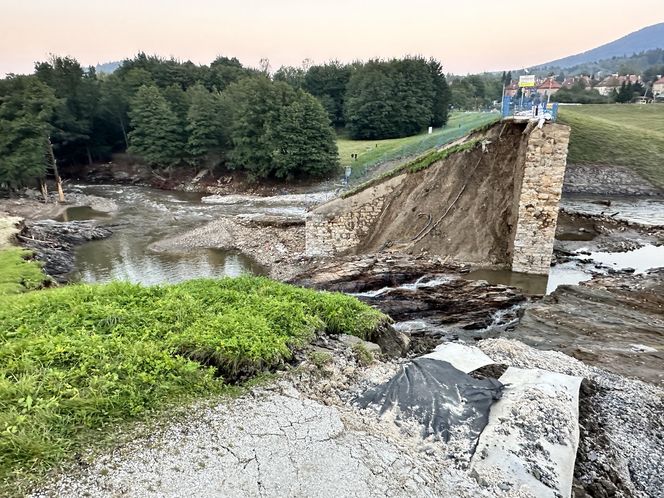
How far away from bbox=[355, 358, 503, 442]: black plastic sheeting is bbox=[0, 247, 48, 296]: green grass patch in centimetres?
1219

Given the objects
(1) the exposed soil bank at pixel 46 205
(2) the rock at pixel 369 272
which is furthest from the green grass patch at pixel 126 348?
(1) the exposed soil bank at pixel 46 205

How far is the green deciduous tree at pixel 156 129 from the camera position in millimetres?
45750

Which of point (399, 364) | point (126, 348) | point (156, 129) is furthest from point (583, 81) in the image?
point (126, 348)

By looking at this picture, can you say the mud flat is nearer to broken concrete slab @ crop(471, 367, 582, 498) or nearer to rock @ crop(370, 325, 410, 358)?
rock @ crop(370, 325, 410, 358)

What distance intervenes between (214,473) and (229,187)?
41.0 metres

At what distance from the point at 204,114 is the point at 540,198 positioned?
3673 cm

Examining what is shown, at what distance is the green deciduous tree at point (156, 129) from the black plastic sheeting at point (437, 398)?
45074mm

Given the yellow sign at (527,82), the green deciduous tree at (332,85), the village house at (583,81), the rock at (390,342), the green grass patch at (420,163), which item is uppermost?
the village house at (583,81)

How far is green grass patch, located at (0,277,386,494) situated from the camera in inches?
200

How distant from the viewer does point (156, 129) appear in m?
45.8

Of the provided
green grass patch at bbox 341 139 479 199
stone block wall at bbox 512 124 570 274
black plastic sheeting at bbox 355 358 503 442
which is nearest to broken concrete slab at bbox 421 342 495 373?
black plastic sheeting at bbox 355 358 503 442

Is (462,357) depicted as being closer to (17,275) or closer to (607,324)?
(607,324)

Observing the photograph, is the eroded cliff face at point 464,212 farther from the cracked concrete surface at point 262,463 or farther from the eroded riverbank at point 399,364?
the cracked concrete surface at point 262,463

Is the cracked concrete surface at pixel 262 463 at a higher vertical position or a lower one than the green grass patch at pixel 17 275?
higher
